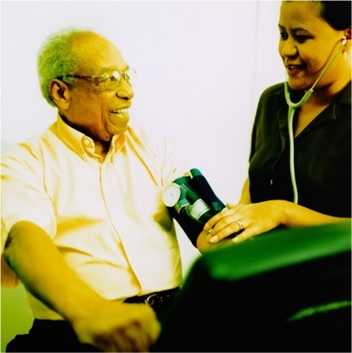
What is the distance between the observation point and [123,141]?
1.26 meters

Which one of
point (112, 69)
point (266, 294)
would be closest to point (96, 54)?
point (112, 69)

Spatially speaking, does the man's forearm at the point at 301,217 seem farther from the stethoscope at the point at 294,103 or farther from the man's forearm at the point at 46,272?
the man's forearm at the point at 46,272

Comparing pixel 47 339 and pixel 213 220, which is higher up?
pixel 213 220

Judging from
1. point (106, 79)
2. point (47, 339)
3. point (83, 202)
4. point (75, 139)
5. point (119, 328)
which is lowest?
point (47, 339)

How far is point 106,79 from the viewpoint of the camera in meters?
1.20

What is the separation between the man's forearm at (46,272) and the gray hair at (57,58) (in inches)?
12.0

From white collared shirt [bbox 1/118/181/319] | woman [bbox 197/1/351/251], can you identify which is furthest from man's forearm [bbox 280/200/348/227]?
white collared shirt [bbox 1/118/181/319]

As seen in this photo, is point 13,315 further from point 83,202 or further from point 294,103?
point 294,103

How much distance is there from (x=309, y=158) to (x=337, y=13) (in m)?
0.31

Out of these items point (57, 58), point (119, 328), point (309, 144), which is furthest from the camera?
point (309, 144)

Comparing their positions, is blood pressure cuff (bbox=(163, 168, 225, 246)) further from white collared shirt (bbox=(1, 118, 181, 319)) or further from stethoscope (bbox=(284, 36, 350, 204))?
stethoscope (bbox=(284, 36, 350, 204))

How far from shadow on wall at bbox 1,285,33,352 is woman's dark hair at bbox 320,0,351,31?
0.84 m

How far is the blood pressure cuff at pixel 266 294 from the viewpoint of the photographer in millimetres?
526

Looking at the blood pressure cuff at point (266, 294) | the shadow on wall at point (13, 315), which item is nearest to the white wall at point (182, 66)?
the shadow on wall at point (13, 315)
